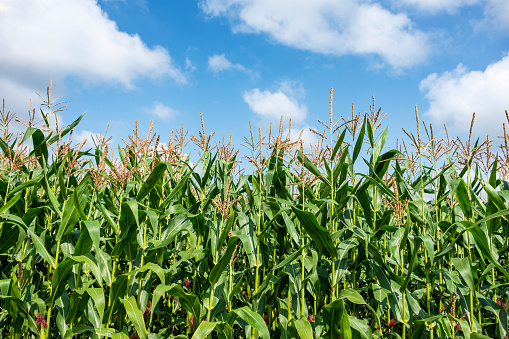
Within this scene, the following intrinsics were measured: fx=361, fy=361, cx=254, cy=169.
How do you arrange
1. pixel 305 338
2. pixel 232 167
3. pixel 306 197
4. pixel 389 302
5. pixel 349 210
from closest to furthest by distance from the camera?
pixel 305 338, pixel 389 302, pixel 349 210, pixel 306 197, pixel 232 167

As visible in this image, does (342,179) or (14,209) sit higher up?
(342,179)

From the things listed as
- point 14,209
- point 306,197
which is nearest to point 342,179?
point 306,197

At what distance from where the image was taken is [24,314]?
301 cm

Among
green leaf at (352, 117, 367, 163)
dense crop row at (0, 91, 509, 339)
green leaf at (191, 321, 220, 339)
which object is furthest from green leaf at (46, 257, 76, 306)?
green leaf at (352, 117, 367, 163)

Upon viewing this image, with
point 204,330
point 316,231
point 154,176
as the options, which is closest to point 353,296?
point 316,231

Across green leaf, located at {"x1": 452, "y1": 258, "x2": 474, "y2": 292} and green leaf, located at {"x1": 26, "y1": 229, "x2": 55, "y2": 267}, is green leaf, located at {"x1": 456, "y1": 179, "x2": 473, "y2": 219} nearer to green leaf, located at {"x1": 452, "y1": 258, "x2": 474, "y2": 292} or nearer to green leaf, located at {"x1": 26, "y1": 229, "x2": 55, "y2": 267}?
green leaf, located at {"x1": 452, "y1": 258, "x2": 474, "y2": 292}

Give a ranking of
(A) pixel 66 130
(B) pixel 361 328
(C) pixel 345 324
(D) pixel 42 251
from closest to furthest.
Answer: (C) pixel 345 324
(B) pixel 361 328
(D) pixel 42 251
(A) pixel 66 130

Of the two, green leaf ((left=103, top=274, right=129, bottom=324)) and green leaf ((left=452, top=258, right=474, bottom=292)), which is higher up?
green leaf ((left=452, top=258, right=474, bottom=292))

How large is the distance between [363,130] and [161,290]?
7.01 feet

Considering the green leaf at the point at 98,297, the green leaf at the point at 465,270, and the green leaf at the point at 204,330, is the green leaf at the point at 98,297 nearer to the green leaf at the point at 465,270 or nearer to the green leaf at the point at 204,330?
the green leaf at the point at 204,330

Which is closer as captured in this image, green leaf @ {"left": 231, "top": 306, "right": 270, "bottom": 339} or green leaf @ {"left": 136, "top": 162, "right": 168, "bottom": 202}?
green leaf @ {"left": 231, "top": 306, "right": 270, "bottom": 339}

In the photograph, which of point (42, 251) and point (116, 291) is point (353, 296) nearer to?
point (116, 291)

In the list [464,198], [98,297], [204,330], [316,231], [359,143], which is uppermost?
[359,143]

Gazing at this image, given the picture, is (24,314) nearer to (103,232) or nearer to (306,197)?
(103,232)
